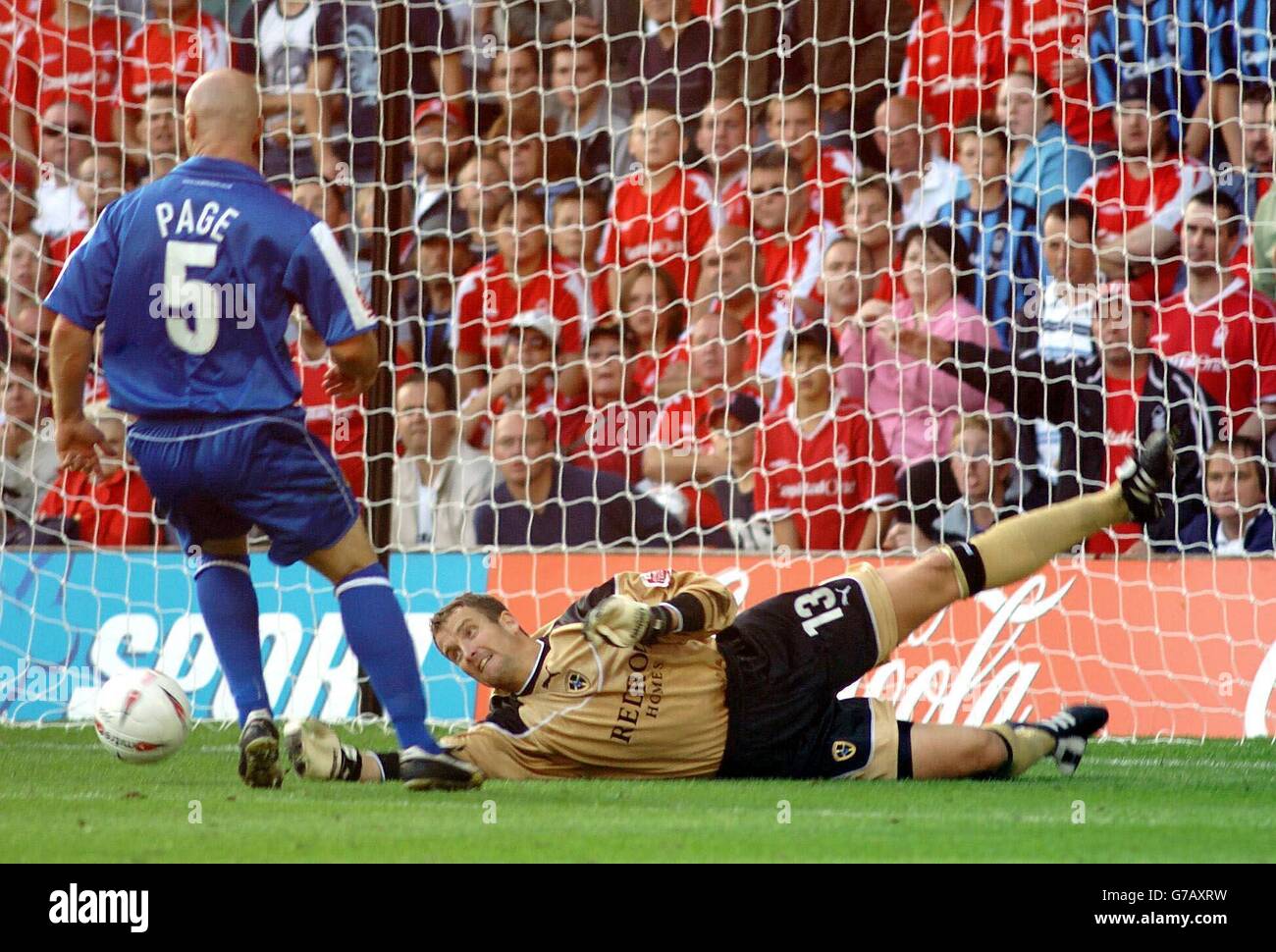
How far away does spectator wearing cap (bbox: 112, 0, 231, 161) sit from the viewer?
8.38 meters

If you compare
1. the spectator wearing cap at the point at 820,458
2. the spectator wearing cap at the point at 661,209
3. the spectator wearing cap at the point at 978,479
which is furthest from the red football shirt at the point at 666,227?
the spectator wearing cap at the point at 978,479

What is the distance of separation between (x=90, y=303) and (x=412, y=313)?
11.1 ft

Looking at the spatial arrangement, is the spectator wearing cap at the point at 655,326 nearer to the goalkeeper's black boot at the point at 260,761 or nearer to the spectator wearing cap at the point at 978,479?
the spectator wearing cap at the point at 978,479

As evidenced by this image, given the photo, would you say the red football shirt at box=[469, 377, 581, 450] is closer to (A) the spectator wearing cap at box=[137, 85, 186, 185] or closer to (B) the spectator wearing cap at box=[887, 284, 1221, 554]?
(B) the spectator wearing cap at box=[887, 284, 1221, 554]

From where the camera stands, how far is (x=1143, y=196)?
738 centimetres

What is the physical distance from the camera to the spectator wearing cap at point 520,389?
7547mm

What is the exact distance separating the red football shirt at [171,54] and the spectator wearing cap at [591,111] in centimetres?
160

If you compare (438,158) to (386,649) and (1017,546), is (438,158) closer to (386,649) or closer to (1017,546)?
(1017,546)

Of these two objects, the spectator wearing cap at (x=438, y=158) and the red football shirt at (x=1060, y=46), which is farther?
the spectator wearing cap at (x=438, y=158)

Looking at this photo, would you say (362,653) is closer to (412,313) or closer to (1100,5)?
(412,313)

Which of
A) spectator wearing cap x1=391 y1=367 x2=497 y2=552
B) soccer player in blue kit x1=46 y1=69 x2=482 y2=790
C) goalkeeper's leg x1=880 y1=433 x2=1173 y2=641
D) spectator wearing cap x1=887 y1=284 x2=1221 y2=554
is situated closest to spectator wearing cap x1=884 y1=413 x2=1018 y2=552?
spectator wearing cap x1=887 y1=284 x2=1221 y2=554

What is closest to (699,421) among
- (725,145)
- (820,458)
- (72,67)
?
(820,458)
